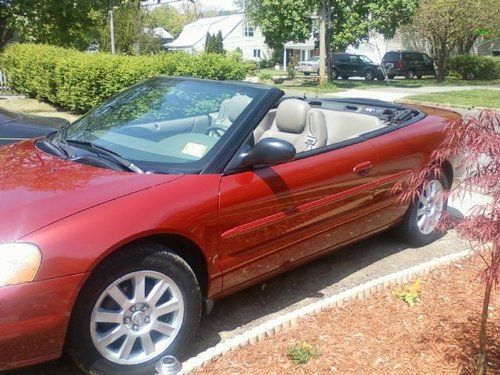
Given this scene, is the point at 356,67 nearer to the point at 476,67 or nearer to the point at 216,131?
the point at 476,67

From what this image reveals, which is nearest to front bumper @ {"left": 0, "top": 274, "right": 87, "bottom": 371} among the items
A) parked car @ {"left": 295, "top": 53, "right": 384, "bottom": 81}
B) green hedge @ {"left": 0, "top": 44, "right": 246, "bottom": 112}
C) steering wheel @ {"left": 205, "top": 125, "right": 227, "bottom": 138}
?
steering wheel @ {"left": 205, "top": 125, "right": 227, "bottom": 138}

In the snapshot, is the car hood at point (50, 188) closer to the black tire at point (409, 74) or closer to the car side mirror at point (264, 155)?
the car side mirror at point (264, 155)

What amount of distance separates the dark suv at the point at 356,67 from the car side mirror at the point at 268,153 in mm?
33175

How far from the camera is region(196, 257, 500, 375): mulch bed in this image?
280 cm

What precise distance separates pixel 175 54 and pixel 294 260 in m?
11.3

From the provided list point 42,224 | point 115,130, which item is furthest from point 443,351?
point 115,130

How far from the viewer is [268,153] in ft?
10.1

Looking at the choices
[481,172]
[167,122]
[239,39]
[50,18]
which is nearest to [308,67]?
[239,39]

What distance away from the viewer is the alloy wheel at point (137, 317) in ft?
8.59

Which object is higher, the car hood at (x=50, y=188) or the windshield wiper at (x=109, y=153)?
the windshield wiper at (x=109, y=153)

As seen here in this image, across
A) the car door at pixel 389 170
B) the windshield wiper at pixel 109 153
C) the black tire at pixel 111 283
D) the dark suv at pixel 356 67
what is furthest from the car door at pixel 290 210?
the dark suv at pixel 356 67

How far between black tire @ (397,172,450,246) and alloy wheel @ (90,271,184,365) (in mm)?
2472

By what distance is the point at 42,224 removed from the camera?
2.44 metres

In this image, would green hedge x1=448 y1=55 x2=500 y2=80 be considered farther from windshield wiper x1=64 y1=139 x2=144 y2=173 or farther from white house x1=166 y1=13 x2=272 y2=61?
windshield wiper x1=64 y1=139 x2=144 y2=173
